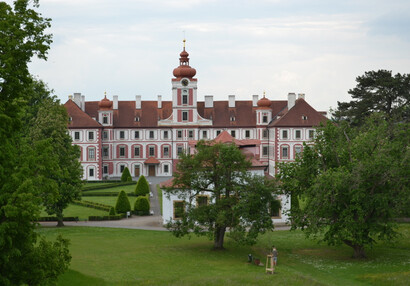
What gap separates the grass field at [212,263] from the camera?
22.9m

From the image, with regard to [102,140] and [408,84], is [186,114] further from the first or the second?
[408,84]

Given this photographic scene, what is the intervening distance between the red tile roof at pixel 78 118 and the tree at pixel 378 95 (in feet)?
117

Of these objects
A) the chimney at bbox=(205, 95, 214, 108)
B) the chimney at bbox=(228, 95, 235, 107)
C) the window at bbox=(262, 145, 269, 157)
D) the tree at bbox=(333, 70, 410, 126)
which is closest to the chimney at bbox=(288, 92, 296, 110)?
the window at bbox=(262, 145, 269, 157)

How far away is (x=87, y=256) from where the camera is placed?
2773 centimetres

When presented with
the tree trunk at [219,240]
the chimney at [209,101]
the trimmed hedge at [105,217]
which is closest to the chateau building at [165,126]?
the chimney at [209,101]

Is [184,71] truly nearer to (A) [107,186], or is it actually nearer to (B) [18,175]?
(A) [107,186]

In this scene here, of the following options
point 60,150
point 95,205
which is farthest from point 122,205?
point 60,150

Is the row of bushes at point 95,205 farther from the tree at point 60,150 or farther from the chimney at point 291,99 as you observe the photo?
the chimney at point 291,99

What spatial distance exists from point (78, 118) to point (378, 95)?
4064cm

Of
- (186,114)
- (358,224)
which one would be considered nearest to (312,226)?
(358,224)

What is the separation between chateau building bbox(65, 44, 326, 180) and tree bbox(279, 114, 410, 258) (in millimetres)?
42482

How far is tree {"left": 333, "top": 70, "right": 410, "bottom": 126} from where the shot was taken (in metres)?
49.0

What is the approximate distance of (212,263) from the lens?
2664 cm

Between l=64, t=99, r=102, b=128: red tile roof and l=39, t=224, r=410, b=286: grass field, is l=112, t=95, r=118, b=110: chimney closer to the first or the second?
l=64, t=99, r=102, b=128: red tile roof
